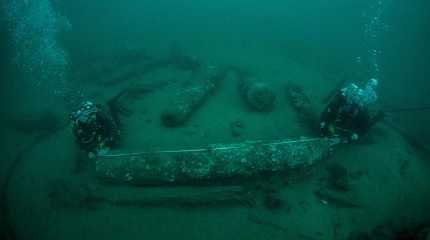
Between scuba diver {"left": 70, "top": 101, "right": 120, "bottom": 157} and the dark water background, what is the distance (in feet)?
5.50

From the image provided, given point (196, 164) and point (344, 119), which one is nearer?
point (196, 164)

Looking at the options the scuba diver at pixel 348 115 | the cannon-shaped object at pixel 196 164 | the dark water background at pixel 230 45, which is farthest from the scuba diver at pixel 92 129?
the scuba diver at pixel 348 115

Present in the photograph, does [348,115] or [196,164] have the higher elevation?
[348,115]

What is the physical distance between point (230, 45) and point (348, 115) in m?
11.2

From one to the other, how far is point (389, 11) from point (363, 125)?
44.6 feet

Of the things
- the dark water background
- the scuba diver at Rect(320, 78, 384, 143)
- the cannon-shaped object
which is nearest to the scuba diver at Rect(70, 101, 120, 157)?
the cannon-shaped object

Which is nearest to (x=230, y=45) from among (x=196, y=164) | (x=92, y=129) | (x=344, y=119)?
(x=344, y=119)

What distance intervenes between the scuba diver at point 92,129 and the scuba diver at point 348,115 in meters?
4.80

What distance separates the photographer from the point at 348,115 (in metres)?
6.14

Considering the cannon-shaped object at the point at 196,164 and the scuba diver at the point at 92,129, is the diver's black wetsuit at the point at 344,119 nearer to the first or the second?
the cannon-shaped object at the point at 196,164

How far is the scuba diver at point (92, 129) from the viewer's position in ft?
17.9

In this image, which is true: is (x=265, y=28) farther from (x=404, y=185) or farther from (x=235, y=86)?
(x=404, y=185)

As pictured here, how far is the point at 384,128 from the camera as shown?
7867mm

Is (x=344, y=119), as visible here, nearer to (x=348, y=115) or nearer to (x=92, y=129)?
(x=348, y=115)
